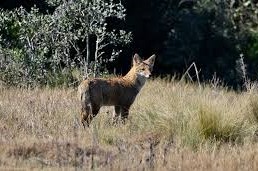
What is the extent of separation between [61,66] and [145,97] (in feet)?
14.5

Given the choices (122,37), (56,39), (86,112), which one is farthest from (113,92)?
(56,39)

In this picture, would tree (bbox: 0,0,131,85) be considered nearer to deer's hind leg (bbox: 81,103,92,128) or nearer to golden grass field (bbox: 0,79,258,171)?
golden grass field (bbox: 0,79,258,171)

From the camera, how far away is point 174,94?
567 inches

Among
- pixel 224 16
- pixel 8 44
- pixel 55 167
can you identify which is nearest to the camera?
pixel 55 167

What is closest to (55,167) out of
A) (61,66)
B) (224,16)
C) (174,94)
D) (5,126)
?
(5,126)

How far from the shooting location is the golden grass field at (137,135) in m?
9.82

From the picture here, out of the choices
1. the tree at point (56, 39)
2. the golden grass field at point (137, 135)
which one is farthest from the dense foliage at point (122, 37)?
the golden grass field at point (137, 135)

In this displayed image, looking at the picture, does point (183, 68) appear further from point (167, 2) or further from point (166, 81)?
point (166, 81)

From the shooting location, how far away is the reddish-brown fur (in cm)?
1202

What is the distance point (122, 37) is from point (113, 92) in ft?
19.3

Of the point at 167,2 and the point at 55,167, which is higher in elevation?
the point at 167,2

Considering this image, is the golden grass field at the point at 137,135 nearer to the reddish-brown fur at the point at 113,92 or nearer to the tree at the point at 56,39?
the reddish-brown fur at the point at 113,92

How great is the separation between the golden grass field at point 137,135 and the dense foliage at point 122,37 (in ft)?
9.02

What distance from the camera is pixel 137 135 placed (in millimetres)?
11664
